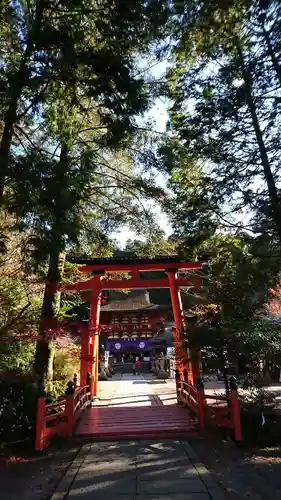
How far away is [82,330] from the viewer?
36.1 feet

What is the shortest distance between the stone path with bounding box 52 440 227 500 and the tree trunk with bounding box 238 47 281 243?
3438 millimetres

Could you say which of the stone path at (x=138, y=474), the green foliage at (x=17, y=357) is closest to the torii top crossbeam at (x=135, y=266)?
the green foliage at (x=17, y=357)

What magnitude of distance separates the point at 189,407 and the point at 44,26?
25.3ft

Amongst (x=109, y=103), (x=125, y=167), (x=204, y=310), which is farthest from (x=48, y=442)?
(x=125, y=167)

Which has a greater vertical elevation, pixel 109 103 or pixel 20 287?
pixel 109 103

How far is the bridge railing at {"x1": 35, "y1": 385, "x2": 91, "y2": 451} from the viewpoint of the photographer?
20.4ft

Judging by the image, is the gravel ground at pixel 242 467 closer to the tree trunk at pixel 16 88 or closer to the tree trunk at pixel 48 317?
the tree trunk at pixel 48 317

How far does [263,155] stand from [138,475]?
15.8ft

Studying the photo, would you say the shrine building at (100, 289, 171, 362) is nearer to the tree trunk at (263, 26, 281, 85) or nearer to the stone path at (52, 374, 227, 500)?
the stone path at (52, 374, 227, 500)

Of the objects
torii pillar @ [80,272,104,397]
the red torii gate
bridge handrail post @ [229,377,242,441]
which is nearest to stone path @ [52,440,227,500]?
bridge handrail post @ [229,377,242,441]

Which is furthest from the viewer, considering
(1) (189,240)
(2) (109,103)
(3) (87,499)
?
(1) (189,240)

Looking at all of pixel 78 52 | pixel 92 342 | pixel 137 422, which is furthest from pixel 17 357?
pixel 78 52

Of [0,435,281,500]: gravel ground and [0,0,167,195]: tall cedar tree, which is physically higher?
[0,0,167,195]: tall cedar tree

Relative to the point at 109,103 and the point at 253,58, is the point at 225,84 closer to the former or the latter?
the point at 253,58
